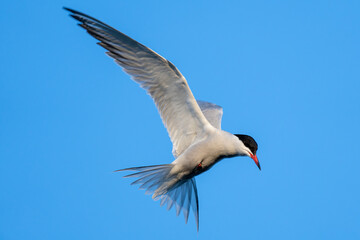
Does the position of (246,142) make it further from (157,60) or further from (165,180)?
(157,60)

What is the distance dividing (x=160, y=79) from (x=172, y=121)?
0.57m

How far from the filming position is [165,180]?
498 cm

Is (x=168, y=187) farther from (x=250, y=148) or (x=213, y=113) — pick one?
(x=213, y=113)

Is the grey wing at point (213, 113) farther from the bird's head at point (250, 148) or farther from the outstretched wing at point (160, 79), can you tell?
the bird's head at point (250, 148)

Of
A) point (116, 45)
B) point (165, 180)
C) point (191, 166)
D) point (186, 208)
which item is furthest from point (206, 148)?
point (116, 45)

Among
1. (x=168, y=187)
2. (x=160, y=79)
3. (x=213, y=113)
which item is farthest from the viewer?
(x=213, y=113)

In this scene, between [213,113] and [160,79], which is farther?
[213,113]

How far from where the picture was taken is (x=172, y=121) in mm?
5125

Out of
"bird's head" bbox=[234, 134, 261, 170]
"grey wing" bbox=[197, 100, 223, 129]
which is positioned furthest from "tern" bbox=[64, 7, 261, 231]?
"grey wing" bbox=[197, 100, 223, 129]

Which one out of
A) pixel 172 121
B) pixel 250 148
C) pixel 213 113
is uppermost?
pixel 213 113

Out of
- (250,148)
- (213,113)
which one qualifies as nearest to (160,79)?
(250,148)

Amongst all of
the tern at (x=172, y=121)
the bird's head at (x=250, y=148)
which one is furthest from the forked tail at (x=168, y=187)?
the bird's head at (x=250, y=148)

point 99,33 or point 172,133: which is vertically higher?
point 99,33

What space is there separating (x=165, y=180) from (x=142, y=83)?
1.13 meters
